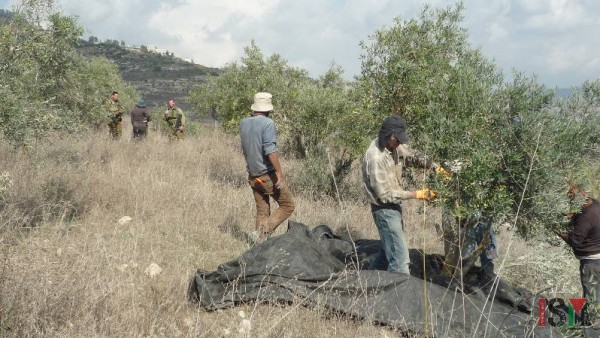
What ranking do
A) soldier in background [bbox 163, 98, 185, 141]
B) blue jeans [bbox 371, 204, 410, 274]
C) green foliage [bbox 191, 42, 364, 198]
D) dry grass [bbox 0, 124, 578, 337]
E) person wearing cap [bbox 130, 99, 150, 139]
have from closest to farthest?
1. dry grass [bbox 0, 124, 578, 337]
2. blue jeans [bbox 371, 204, 410, 274]
3. green foliage [bbox 191, 42, 364, 198]
4. person wearing cap [bbox 130, 99, 150, 139]
5. soldier in background [bbox 163, 98, 185, 141]

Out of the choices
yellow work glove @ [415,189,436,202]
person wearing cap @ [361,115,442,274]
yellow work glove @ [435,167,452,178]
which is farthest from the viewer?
person wearing cap @ [361,115,442,274]

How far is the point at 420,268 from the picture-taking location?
17.8 ft

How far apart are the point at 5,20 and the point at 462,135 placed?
664 centimetres

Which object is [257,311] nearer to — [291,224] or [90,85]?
[291,224]

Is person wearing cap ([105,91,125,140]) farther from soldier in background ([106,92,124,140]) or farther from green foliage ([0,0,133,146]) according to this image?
green foliage ([0,0,133,146])

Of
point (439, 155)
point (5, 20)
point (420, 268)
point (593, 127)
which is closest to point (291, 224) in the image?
point (420, 268)

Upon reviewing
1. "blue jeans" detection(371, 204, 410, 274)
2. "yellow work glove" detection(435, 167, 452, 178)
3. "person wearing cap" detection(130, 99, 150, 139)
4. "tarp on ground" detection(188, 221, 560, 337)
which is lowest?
"tarp on ground" detection(188, 221, 560, 337)

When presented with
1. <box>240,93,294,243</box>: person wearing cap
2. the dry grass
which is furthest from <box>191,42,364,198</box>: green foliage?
<box>240,93,294,243</box>: person wearing cap

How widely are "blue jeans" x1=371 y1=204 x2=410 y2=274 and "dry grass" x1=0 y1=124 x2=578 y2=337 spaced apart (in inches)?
30.2

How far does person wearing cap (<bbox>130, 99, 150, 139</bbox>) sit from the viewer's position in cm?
1384

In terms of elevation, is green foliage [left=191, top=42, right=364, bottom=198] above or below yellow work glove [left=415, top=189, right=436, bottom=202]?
above

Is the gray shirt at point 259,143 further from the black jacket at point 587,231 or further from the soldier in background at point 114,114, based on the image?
the soldier in background at point 114,114

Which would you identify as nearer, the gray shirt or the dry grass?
the dry grass

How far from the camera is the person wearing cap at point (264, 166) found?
580cm
